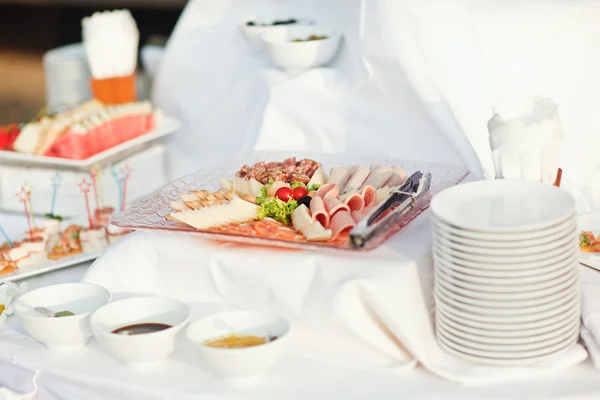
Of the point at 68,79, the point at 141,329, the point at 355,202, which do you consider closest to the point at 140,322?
the point at 141,329

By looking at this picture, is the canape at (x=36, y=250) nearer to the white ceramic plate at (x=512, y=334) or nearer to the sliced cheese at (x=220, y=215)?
the sliced cheese at (x=220, y=215)

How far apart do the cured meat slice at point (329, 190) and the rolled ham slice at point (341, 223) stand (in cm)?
10

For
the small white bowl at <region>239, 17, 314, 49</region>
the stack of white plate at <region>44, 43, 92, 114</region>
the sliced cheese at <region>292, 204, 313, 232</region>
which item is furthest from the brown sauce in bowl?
the stack of white plate at <region>44, 43, 92, 114</region>

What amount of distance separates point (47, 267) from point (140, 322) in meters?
0.51

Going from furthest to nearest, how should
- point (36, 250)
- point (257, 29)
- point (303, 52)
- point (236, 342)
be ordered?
point (257, 29) → point (303, 52) → point (36, 250) → point (236, 342)

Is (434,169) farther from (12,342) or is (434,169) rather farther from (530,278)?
(12,342)

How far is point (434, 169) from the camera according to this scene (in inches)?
72.6

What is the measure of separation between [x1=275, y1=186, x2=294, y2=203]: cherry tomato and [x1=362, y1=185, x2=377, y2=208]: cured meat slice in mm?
141

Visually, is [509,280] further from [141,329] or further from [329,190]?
[141,329]

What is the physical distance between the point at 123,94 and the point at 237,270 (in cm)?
139

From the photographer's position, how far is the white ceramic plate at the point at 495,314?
4.34 feet

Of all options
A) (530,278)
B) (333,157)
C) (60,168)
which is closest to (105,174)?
(60,168)

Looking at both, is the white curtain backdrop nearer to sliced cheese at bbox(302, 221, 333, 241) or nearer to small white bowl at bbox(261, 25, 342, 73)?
small white bowl at bbox(261, 25, 342, 73)

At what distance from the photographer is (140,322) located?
1.50 metres
